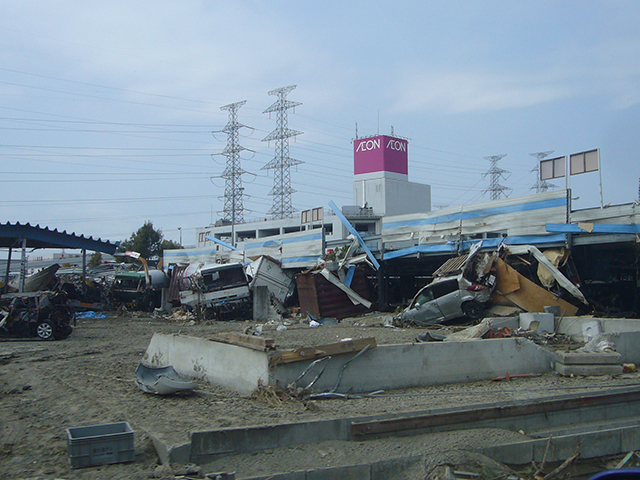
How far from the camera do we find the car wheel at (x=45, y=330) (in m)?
17.0

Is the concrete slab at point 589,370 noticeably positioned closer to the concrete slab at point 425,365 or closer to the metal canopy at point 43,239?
the concrete slab at point 425,365

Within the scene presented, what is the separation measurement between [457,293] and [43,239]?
18691 millimetres

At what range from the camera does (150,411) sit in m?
7.89

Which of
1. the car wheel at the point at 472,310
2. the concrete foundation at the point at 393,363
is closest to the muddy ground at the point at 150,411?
the concrete foundation at the point at 393,363

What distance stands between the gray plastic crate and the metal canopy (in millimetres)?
20732

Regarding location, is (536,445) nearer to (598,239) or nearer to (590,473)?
(590,473)

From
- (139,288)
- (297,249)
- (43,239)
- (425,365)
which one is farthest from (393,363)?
(139,288)

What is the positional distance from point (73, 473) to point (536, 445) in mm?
5768

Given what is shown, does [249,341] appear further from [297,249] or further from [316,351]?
[297,249]

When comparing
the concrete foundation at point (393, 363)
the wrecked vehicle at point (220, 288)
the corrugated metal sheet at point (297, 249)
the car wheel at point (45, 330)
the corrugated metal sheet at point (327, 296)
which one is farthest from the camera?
the corrugated metal sheet at point (297, 249)

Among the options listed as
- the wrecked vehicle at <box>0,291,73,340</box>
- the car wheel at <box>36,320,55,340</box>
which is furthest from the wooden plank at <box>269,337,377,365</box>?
the car wheel at <box>36,320,55,340</box>

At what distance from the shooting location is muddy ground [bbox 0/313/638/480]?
6062 mm

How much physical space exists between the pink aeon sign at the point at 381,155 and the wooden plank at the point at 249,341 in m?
70.7

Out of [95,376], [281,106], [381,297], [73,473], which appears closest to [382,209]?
[281,106]
